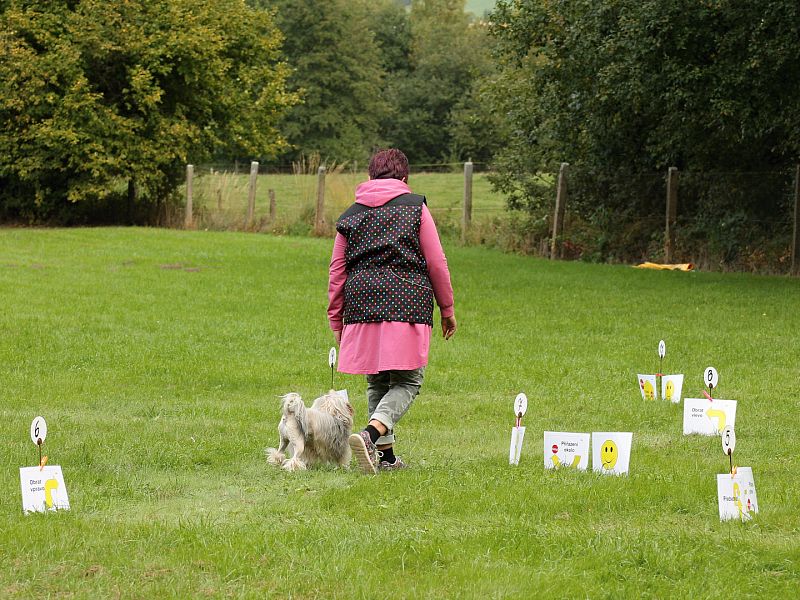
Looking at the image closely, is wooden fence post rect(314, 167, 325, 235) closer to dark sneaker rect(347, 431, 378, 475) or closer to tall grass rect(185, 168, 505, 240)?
tall grass rect(185, 168, 505, 240)

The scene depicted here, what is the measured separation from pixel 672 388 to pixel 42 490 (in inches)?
230

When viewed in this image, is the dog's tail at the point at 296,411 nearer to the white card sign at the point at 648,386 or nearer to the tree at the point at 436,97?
the white card sign at the point at 648,386

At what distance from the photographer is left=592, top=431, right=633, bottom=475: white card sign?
7.43 m

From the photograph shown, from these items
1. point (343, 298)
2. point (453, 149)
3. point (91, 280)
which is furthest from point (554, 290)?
point (453, 149)

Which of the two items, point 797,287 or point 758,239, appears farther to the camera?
point 758,239

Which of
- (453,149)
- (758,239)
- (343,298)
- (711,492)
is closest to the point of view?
(711,492)

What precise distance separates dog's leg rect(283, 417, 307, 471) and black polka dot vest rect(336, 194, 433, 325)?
77 centimetres

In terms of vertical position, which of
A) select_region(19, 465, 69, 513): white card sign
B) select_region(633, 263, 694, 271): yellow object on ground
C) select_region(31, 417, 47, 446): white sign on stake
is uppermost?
select_region(633, 263, 694, 271): yellow object on ground

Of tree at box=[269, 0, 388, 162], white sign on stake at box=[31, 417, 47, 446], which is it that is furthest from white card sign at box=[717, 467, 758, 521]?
tree at box=[269, 0, 388, 162]

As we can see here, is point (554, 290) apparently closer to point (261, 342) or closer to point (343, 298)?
point (261, 342)

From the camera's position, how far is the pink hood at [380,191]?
768 cm

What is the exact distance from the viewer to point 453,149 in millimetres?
72125

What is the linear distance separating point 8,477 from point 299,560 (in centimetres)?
271

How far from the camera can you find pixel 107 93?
35531 millimetres
